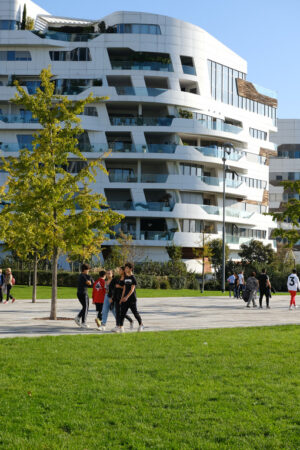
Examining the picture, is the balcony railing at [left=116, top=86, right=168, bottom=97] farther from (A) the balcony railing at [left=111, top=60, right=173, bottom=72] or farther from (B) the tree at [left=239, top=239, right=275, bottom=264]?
(B) the tree at [left=239, top=239, right=275, bottom=264]

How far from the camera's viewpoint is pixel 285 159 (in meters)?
87.4

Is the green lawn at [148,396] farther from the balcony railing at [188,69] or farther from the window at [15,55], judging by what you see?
the window at [15,55]

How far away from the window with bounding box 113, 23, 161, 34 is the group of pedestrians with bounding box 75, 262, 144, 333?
45180mm

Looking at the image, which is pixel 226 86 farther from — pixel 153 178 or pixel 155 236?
pixel 155 236

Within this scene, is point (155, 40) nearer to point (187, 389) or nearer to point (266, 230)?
point (266, 230)

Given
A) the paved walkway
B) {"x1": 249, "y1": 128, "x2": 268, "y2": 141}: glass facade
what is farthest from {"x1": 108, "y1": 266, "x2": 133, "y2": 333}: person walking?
{"x1": 249, "y1": 128, "x2": 268, "y2": 141}: glass facade

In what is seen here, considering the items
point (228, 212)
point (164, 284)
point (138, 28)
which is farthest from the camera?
point (228, 212)

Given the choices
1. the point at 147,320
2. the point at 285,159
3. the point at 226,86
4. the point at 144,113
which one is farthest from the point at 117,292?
the point at 285,159

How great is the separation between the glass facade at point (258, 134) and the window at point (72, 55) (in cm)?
2022

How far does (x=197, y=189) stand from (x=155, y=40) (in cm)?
1458

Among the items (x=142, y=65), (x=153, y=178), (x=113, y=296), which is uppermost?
(x=142, y=65)

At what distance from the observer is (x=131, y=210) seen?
2175 inches

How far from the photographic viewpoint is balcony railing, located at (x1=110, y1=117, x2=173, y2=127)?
5638cm

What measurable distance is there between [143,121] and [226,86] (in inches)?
488
